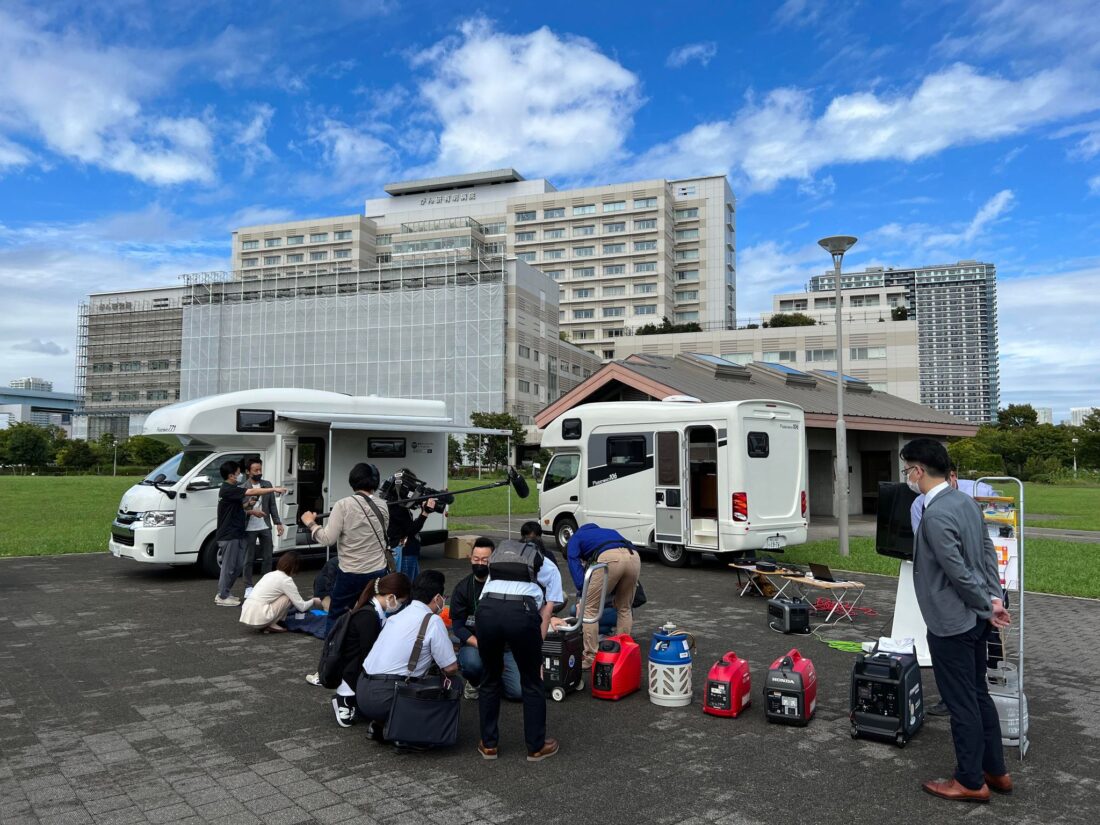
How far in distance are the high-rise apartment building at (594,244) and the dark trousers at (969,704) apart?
296ft

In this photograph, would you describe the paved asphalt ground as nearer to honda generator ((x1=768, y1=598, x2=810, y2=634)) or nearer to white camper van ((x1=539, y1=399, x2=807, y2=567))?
honda generator ((x1=768, y1=598, x2=810, y2=634))

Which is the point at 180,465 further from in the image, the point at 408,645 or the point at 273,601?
the point at 408,645

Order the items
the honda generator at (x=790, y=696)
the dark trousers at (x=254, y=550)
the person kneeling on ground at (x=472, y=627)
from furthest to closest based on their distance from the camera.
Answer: the dark trousers at (x=254, y=550) < the person kneeling on ground at (x=472, y=627) < the honda generator at (x=790, y=696)

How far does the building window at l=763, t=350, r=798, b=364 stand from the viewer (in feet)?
251

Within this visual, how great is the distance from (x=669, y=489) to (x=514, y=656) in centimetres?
900

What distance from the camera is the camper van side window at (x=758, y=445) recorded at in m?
13.1

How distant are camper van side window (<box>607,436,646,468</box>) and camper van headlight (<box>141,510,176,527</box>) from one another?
747 centimetres

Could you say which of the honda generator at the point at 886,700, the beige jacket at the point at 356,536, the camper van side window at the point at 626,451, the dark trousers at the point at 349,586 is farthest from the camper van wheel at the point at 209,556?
the honda generator at the point at 886,700

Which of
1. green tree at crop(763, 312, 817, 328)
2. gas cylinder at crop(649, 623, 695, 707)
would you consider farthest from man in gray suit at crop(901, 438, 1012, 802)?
green tree at crop(763, 312, 817, 328)

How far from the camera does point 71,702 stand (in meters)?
6.16

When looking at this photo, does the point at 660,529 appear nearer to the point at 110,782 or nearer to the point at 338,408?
the point at 338,408

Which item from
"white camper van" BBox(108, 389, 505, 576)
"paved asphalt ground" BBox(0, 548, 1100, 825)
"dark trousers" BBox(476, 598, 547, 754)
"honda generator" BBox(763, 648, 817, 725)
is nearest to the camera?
"paved asphalt ground" BBox(0, 548, 1100, 825)

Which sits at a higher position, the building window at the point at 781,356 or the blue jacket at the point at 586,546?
the building window at the point at 781,356

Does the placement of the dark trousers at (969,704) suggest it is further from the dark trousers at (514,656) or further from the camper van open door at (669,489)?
the camper van open door at (669,489)
